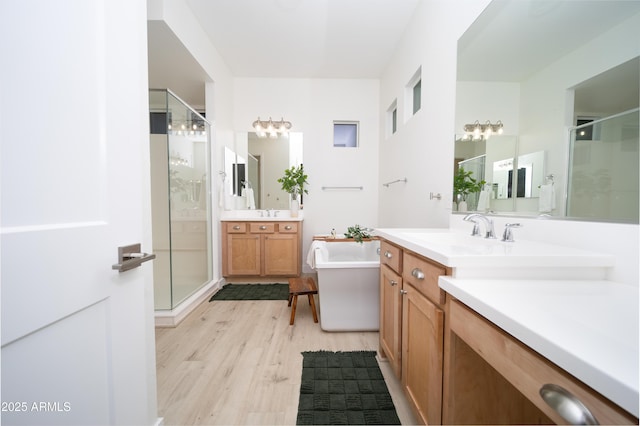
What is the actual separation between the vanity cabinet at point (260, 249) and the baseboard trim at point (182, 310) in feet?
1.46

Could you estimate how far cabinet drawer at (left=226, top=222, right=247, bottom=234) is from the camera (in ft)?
9.80

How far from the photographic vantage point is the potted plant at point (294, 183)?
10.7ft

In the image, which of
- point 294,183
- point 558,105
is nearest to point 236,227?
point 294,183

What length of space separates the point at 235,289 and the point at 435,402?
2498mm

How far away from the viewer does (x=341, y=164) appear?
136 inches

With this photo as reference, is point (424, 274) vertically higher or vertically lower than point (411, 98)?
lower

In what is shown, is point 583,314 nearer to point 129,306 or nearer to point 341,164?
point 129,306

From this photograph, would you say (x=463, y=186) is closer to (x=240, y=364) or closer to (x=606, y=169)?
(x=606, y=169)

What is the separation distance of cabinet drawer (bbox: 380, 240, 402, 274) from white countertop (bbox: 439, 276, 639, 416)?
464 mm

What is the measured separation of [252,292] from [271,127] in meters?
2.29

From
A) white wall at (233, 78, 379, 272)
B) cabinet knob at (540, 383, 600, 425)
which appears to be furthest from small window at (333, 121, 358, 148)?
cabinet knob at (540, 383, 600, 425)

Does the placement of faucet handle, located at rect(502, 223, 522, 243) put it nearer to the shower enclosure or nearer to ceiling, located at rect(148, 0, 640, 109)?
ceiling, located at rect(148, 0, 640, 109)

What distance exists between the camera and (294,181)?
129 inches

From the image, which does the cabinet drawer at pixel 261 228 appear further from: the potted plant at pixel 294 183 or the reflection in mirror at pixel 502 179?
the reflection in mirror at pixel 502 179
